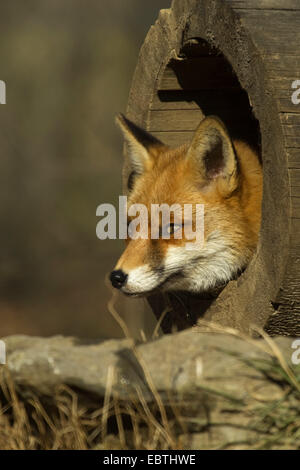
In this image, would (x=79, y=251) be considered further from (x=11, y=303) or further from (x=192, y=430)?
(x=192, y=430)

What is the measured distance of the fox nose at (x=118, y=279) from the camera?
4.87 metres

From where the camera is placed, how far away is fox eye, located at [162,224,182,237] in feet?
16.5

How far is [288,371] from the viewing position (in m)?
3.36

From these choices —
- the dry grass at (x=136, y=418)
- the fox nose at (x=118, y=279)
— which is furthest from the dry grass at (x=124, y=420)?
the fox nose at (x=118, y=279)

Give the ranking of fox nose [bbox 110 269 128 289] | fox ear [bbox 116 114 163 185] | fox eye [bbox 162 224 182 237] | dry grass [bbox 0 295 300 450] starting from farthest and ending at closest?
1. fox ear [bbox 116 114 163 185]
2. fox eye [bbox 162 224 182 237]
3. fox nose [bbox 110 269 128 289]
4. dry grass [bbox 0 295 300 450]

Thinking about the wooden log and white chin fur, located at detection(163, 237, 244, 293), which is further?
white chin fur, located at detection(163, 237, 244, 293)

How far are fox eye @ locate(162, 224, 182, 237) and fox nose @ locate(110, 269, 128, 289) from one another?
381 millimetres

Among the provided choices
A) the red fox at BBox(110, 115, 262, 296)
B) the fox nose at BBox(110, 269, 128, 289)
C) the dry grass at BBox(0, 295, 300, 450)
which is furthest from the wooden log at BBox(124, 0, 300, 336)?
the dry grass at BBox(0, 295, 300, 450)

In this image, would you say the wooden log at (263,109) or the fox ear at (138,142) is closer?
the wooden log at (263,109)

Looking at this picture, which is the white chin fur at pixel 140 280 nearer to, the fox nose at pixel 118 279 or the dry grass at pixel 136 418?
the fox nose at pixel 118 279

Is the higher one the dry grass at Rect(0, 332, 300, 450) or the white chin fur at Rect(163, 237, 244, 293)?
the white chin fur at Rect(163, 237, 244, 293)

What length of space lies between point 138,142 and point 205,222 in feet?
2.80

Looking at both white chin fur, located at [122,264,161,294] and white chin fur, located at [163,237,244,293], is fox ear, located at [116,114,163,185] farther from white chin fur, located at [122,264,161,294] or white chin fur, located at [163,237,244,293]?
white chin fur, located at [122,264,161,294]

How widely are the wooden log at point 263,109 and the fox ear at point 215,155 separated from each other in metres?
0.30
